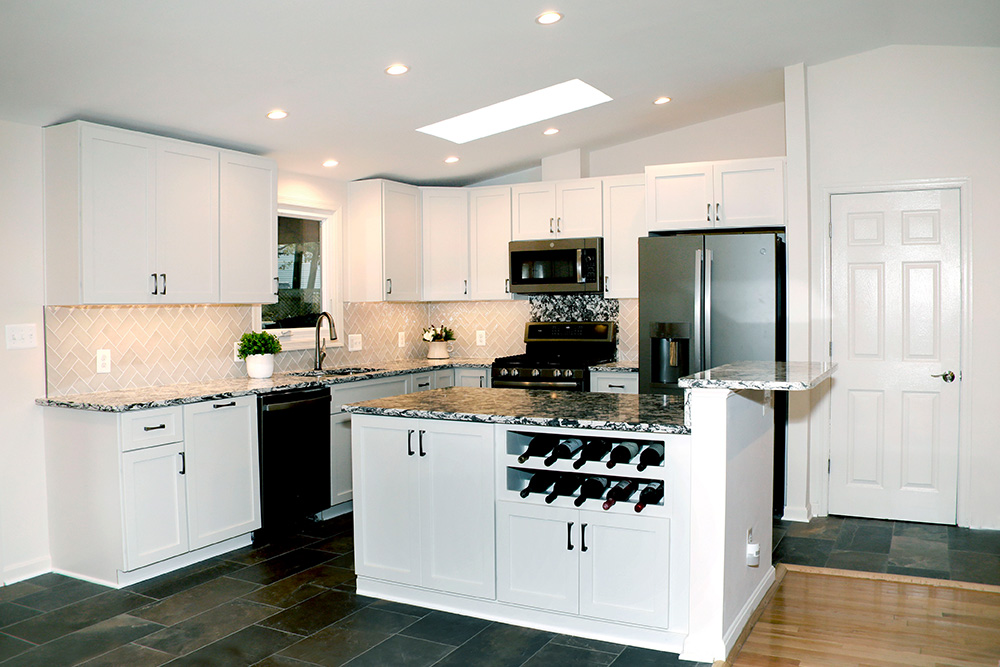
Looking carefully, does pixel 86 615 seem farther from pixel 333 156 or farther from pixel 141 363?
pixel 333 156

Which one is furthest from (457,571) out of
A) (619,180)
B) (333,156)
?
(619,180)

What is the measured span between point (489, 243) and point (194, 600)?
137 inches

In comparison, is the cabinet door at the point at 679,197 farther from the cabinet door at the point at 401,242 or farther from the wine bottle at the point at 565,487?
the wine bottle at the point at 565,487

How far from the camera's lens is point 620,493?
2.85m

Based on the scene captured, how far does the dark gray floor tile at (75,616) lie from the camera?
10.1 feet

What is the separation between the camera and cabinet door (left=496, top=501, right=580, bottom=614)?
9.66 ft

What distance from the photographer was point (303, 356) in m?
5.29

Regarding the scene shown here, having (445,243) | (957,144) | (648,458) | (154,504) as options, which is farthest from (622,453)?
(445,243)

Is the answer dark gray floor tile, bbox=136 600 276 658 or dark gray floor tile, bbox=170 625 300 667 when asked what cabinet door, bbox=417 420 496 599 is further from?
dark gray floor tile, bbox=136 600 276 658

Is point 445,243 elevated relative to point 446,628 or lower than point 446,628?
elevated

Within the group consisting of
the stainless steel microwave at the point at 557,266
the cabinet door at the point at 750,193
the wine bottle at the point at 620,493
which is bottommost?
the wine bottle at the point at 620,493

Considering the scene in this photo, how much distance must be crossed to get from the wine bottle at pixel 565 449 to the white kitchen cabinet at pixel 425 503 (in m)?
0.30

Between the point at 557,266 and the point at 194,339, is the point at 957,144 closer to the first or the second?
the point at 557,266

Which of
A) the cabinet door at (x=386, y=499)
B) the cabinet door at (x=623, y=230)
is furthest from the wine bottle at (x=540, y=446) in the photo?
the cabinet door at (x=623, y=230)
